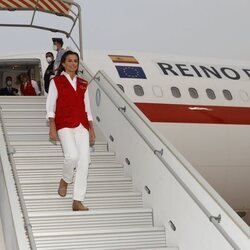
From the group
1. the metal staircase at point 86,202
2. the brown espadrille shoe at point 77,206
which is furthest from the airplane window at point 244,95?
the brown espadrille shoe at point 77,206

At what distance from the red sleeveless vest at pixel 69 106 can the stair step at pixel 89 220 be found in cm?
83

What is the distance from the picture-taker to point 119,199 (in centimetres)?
587

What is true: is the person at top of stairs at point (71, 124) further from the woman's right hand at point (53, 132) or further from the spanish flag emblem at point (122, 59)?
the spanish flag emblem at point (122, 59)

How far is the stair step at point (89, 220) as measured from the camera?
5164mm

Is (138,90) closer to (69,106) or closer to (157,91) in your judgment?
(157,91)

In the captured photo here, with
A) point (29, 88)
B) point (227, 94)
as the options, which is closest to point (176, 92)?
point (227, 94)

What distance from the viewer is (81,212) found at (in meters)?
5.35

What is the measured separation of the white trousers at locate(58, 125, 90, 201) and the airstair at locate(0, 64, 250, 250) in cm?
24

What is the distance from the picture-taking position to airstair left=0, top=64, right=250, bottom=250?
4.60 meters

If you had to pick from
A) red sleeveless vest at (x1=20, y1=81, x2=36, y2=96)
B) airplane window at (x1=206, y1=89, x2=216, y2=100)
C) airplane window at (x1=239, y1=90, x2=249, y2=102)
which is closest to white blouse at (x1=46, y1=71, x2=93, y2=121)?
red sleeveless vest at (x1=20, y1=81, x2=36, y2=96)

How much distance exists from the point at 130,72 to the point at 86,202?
5.36 m

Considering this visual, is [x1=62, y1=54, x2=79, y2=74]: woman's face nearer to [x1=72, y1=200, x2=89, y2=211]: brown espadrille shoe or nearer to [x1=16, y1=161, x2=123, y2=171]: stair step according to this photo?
[x1=16, y1=161, x2=123, y2=171]: stair step

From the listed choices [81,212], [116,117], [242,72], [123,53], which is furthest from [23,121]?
[242,72]

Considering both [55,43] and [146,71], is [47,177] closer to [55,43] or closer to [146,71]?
[55,43]
